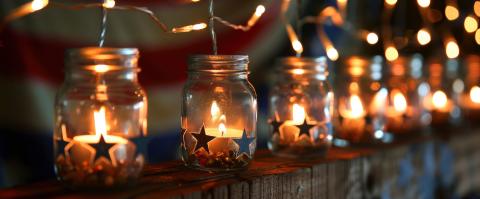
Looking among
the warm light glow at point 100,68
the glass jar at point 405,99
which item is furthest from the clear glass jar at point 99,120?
the glass jar at point 405,99

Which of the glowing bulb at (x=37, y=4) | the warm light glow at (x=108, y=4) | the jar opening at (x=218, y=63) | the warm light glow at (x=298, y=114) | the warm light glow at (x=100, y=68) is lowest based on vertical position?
the warm light glow at (x=298, y=114)

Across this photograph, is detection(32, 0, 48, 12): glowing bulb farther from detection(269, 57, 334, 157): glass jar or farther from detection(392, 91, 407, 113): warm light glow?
detection(392, 91, 407, 113): warm light glow

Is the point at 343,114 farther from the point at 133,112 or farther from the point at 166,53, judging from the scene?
the point at 133,112

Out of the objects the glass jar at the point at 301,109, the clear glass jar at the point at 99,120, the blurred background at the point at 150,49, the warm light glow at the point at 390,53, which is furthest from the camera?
the warm light glow at the point at 390,53

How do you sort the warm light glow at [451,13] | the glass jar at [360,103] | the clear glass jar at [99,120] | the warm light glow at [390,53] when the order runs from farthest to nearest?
the warm light glow at [451,13] → the warm light glow at [390,53] → the glass jar at [360,103] → the clear glass jar at [99,120]

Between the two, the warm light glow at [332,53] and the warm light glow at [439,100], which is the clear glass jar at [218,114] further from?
the warm light glow at [439,100]

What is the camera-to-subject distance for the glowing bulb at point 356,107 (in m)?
1.50

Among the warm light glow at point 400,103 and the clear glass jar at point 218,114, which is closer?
the clear glass jar at point 218,114

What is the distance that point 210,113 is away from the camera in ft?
3.50

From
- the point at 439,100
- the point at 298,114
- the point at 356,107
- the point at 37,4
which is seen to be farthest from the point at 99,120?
the point at 439,100

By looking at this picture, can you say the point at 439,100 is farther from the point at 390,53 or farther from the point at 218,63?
the point at 218,63

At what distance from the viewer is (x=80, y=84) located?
2.91 ft

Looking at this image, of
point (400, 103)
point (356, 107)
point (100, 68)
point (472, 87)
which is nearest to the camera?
point (100, 68)

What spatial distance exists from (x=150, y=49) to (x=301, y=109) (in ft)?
1.12
